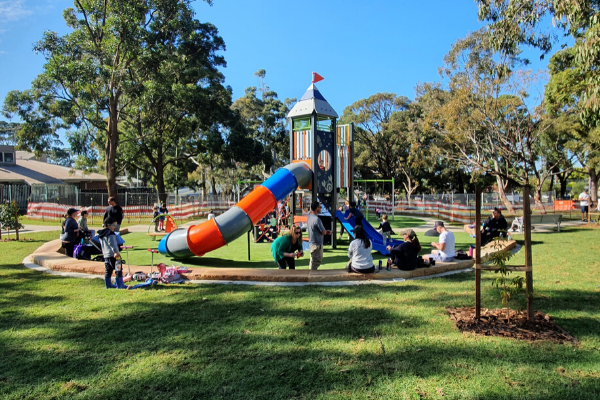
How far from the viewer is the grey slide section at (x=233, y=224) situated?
8.96 metres

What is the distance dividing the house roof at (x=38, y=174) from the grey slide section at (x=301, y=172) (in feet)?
105

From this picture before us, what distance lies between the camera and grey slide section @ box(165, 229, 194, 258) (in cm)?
912

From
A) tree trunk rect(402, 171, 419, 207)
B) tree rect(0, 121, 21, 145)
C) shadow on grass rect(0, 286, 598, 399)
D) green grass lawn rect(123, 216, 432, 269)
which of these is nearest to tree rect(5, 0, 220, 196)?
green grass lawn rect(123, 216, 432, 269)

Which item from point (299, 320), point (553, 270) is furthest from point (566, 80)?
point (299, 320)

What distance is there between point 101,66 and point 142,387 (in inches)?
790

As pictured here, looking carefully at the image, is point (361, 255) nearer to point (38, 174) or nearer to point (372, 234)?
point (372, 234)

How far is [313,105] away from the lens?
1152 cm

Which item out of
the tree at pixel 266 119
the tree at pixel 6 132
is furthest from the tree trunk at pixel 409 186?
the tree at pixel 6 132

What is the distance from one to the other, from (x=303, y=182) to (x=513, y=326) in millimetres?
7240

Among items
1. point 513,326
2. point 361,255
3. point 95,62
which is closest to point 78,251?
point 361,255

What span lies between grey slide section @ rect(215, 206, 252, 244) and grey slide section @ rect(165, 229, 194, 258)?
3.01 feet

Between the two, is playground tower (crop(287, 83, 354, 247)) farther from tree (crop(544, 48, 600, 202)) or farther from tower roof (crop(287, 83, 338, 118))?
tree (crop(544, 48, 600, 202))

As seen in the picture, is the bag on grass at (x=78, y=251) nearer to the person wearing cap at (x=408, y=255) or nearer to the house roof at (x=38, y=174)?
the person wearing cap at (x=408, y=255)

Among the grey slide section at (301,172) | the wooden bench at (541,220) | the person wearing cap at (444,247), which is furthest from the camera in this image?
the wooden bench at (541,220)
